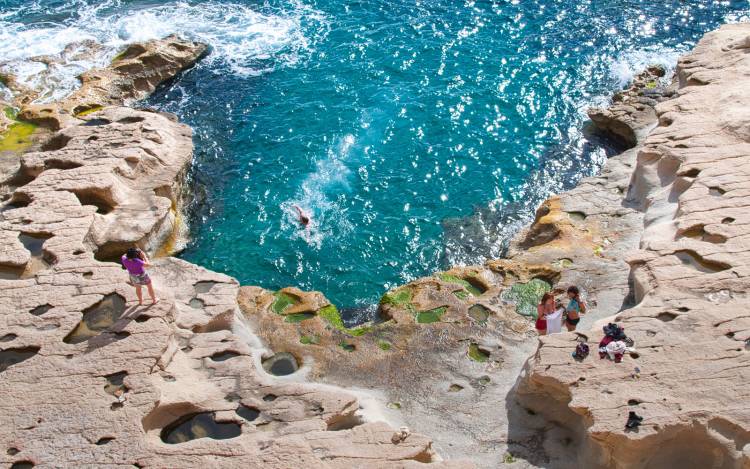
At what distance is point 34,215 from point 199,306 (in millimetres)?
6607

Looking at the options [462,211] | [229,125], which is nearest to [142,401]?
[462,211]

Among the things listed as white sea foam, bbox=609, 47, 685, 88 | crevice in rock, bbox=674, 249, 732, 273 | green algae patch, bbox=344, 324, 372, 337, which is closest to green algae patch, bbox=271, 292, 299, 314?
green algae patch, bbox=344, 324, 372, 337

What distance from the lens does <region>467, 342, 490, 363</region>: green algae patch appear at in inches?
746

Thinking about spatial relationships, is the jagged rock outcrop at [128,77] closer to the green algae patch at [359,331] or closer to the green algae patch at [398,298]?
the green algae patch at [398,298]

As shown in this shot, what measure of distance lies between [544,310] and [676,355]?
3.41 meters

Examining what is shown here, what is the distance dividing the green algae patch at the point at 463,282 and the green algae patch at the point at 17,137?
1770cm

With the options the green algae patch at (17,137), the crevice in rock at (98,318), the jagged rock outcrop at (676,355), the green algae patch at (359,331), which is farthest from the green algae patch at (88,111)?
the jagged rock outcrop at (676,355)

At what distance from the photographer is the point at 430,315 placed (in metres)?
20.3

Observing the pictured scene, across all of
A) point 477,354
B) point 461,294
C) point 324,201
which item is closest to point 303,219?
point 324,201

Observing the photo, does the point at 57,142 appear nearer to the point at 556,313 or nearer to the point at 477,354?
the point at 477,354

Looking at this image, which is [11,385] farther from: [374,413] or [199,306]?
[374,413]

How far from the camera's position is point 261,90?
33406mm

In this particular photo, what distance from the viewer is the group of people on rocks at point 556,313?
1812 centimetres

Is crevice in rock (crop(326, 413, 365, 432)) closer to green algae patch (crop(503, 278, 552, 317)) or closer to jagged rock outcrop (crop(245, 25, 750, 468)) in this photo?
jagged rock outcrop (crop(245, 25, 750, 468))
